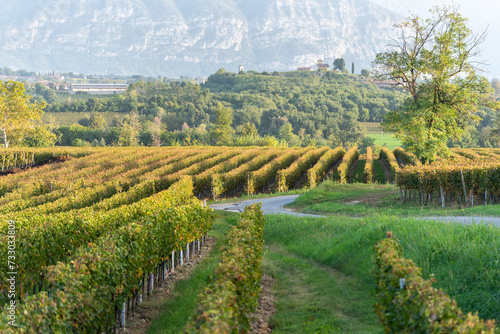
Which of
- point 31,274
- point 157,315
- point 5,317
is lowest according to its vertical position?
point 157,315

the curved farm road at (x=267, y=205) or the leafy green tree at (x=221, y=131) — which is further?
the leafy green tree at (x=221, y=131)

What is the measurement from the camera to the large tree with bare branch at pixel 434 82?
99.7 ft

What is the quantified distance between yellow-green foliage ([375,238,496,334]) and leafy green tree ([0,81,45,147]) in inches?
2685

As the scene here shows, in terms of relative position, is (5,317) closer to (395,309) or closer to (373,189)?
(395,309)

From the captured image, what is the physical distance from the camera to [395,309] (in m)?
6.58

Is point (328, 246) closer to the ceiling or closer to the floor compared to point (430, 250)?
closer to the floor

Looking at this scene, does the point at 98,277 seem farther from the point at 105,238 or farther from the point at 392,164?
the point at 392,164

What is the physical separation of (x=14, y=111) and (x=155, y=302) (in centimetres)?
6416

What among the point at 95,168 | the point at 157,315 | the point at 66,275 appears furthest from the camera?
the point at 95,168

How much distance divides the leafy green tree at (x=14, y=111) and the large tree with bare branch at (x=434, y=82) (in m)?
55.0

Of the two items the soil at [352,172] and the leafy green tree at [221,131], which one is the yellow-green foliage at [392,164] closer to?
the soil at [352,172]

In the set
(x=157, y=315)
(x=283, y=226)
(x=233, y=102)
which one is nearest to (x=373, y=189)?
(x=283, y=226)

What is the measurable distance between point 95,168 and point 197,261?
2742 cm

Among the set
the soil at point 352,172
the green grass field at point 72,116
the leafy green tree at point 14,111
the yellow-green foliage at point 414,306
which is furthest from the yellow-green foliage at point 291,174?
the green grass field at point 72,116
